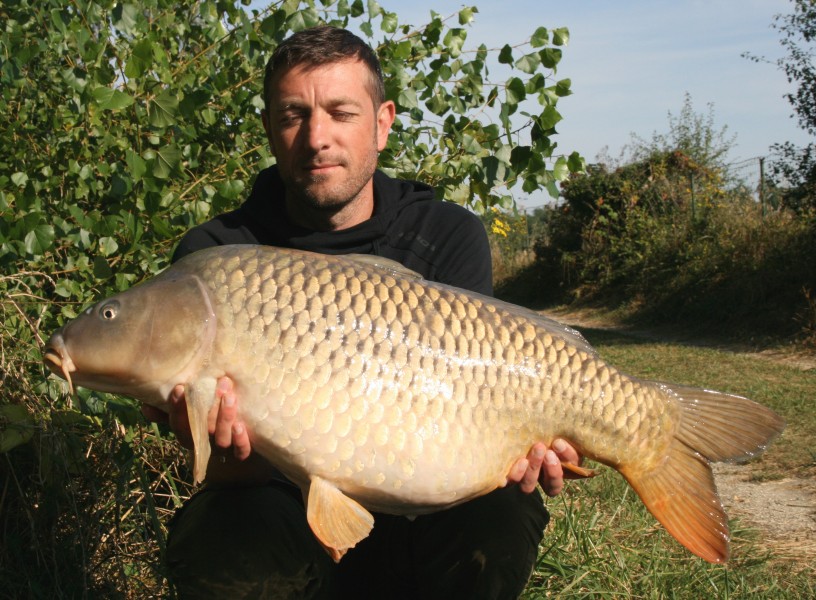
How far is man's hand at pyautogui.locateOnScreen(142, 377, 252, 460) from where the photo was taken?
1290 mm

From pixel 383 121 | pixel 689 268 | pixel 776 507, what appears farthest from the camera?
pixel 689 268

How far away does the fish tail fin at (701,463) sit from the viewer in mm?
1428

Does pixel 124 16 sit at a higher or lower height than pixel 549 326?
higher

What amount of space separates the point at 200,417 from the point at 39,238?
861mm

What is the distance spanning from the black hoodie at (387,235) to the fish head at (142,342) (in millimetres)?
433

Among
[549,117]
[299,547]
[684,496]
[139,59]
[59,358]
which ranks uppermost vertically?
[139,59]

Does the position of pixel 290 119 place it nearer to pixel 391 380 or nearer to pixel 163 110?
pixel 163 110

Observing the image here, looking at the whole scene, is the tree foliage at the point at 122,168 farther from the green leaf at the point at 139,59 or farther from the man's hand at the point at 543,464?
the man's hand at the point at 543,464

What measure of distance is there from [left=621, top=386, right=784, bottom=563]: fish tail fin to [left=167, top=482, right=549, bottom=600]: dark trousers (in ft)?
0.74

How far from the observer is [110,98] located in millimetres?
1914

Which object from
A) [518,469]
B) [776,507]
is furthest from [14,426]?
[776,507]

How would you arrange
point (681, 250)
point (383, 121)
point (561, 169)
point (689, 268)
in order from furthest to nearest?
point (681, 250), point (689, 268), point (561, 169), point (383, 121)

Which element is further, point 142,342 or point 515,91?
point 515,91

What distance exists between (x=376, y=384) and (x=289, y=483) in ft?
1.36
